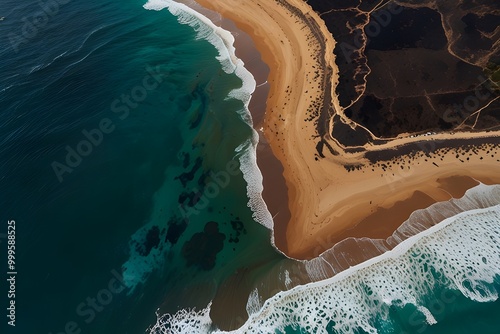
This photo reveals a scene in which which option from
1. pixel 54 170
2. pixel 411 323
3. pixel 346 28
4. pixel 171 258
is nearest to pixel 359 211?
pixel 411 323

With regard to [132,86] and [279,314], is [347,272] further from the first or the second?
[132,86]

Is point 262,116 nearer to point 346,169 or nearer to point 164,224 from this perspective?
point 346,169

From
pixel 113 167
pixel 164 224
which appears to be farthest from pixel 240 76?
pixel 164 224

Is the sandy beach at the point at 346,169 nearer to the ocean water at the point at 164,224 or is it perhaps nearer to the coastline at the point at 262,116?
the coastline at the point at 262,116

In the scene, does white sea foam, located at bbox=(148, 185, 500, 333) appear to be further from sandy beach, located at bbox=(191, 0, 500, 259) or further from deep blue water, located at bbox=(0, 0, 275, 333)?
deep blue water, located at bbox=(0, 0, 275, 333)

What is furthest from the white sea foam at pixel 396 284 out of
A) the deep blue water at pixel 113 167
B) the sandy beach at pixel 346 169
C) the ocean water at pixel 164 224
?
the deep blue water at pixel 113 167

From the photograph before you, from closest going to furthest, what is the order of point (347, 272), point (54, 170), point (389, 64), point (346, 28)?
1. point (347, 272)
2. point (54, 170)
3. point (389, 64)
4. point (346, 28)
